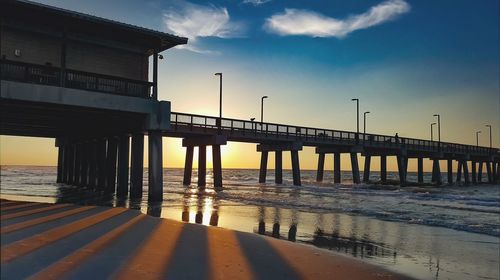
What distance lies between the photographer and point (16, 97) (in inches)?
677

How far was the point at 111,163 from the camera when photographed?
27578 millimetres

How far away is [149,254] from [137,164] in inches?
628

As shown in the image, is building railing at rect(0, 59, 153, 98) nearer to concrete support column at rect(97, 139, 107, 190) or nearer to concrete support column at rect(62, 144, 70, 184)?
concrete support column at rect(97, 139, 107, 190)

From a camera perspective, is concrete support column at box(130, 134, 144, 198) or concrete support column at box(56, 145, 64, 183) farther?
concrete support column at box(56, 145, 64, 183)

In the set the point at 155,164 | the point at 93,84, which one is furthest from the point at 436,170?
the point at 93,84

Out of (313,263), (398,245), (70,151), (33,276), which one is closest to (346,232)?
(398,245)

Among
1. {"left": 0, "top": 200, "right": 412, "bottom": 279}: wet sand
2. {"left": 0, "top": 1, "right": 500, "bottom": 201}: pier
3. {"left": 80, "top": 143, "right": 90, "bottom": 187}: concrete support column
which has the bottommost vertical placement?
{"left": 0, "top": 200, "right": 412, "bottom": 279}: wet sand

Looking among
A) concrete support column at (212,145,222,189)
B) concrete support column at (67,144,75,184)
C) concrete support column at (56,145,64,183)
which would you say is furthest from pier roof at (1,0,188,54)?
concrete support column at (56,145,64,183)

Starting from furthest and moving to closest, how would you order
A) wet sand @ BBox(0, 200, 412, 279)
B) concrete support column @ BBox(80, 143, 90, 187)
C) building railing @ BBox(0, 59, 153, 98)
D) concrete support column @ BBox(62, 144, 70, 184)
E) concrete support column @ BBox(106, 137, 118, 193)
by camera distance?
concrete support column @ BBox(62, 144, 70, 184), concrete support column @ BBox(80, 143, 90, 187), concrete support column @ BBox(106, 137, 118, 193), building railing @ BBox(0, 59, 153, 98), wet sand @ BBox(0, 200, 412, 279)

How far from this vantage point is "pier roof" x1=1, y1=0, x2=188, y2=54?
1777cm

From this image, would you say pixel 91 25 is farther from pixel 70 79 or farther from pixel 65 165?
pixel 65 165

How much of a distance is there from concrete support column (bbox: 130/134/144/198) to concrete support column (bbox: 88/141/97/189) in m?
8.37

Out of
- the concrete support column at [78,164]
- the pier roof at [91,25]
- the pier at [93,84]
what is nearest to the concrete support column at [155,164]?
the pier at [93,84]

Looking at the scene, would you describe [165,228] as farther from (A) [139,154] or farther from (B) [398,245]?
(A) [139,154]
